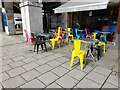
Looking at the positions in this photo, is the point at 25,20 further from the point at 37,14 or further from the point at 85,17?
the point at 85,17

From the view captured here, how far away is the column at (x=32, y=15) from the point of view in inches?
289

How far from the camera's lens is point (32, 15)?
24.8ft

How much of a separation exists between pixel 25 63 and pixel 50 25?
32.0 ft

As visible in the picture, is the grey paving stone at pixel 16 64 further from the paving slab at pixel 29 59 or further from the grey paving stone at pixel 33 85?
the grey paving stone at pixel 33 85


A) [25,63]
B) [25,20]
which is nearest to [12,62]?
[25,63]

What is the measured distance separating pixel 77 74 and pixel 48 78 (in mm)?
958

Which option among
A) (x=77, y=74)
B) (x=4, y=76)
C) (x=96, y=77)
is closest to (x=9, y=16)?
(x=4, y=76)

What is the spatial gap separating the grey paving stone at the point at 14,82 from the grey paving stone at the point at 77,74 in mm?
1528

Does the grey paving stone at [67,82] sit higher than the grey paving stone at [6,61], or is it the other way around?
the grey paving stone at [6,61]

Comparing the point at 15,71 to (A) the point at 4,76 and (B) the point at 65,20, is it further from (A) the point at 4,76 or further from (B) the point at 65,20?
(B) the point at 65,20

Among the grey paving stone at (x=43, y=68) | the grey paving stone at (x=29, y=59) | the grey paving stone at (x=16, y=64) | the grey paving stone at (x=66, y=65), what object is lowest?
the grey paving stone at (x=43, y=68)

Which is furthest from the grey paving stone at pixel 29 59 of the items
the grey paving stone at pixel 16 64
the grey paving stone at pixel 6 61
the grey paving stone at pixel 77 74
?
the grey paving stone at pixel 77 74

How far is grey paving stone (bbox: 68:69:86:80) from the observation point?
3373 mm

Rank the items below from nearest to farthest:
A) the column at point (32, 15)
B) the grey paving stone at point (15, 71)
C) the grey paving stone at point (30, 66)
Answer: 1. the grey paving stone at point (15, 71)
2. the grey paving stone at point (30, 66)
3. the column at point (32, 15)
